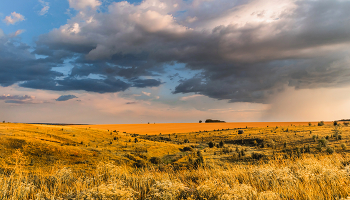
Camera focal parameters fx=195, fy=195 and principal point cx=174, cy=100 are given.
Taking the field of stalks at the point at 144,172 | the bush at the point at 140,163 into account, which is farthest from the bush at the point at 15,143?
the bush at the point at 140,163

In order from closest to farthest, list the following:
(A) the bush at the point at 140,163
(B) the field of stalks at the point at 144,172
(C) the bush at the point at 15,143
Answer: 1. (B) the field of stalks at the point at 144,172
2. (C) the bush at the point at 15,143
3. (A) the bush at the point at 140,163

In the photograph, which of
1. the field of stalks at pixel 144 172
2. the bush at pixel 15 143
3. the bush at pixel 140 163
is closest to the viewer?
the field of stalks at pixel 144 172

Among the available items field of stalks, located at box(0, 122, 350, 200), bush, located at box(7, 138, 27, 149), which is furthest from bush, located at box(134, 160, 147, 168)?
bush, located at box(7, 138, 27, 149)

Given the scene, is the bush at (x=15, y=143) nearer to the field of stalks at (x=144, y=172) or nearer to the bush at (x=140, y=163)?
the field of stalks at (x=144, y=172)

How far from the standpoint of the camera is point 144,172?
11844 mm

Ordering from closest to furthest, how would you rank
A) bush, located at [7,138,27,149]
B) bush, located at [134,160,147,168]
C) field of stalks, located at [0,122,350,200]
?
field of stalks, located at [0,122,350,200] → bush, located at [7,138,27,149] → bush, located at [134,160,147,168]

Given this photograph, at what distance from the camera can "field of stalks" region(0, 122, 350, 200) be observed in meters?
6.73

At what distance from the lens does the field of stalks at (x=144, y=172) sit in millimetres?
6734

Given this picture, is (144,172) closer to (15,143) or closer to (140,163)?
(140,163)

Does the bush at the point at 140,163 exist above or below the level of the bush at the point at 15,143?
below

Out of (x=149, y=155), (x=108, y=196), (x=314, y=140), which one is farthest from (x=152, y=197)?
(x=314, y=140)

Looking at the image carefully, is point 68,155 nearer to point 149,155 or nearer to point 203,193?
point 149,155

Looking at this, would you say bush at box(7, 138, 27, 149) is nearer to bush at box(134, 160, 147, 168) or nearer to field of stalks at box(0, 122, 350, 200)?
field of stalks at box(0, 122, 350, 200)

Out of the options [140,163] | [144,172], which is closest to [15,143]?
[140,163]
